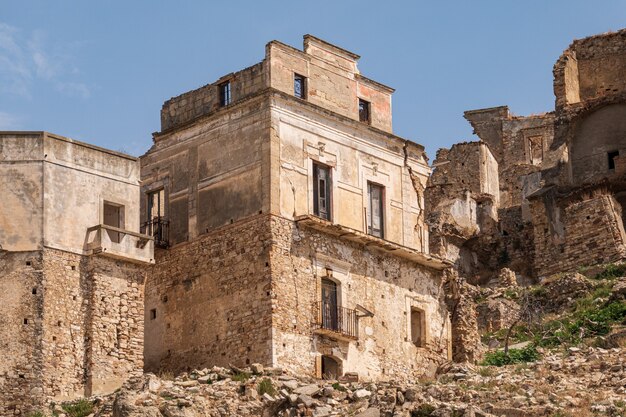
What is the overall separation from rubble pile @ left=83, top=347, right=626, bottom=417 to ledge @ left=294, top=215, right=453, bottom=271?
5.34 metres

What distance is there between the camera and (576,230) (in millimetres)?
63219

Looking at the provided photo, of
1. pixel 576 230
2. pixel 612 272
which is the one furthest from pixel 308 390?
pixel 576 230

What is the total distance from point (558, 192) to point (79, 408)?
2513 cm

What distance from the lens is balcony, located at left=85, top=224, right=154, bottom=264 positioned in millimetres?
47562

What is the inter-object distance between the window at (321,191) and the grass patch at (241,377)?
22.2ft

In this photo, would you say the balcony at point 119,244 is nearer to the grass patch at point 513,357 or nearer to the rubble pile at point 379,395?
the rubble pile at point 379,395

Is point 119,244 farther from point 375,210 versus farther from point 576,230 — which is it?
point 576,230

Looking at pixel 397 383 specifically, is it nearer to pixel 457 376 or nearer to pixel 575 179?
pixel 457 376

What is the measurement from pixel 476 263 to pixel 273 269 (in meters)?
21.2

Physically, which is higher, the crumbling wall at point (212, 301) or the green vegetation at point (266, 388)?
the crumbling wall at point (212, 301)

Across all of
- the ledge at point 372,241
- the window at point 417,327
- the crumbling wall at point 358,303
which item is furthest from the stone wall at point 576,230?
the window at point 417,327

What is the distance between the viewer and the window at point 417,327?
177 feet

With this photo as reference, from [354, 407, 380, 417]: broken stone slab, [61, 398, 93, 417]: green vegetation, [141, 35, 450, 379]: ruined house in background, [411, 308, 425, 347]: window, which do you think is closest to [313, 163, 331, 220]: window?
[141, 35, 450, 379]: ruined house in background

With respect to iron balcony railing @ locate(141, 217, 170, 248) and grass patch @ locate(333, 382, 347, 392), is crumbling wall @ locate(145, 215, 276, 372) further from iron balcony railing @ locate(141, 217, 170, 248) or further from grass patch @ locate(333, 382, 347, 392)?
grass patch @ locate(333, 382, 347, 392)
